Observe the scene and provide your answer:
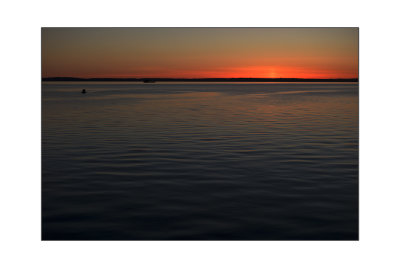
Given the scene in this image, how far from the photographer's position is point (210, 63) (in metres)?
22.3

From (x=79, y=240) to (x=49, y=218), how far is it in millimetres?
1213

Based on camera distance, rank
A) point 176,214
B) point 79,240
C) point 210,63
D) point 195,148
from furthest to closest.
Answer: point 210,63 → point 195,148 → point 176,214 → point 79,240

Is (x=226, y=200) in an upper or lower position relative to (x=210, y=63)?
lower

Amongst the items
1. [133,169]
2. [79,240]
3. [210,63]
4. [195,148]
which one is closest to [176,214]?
[79,240]

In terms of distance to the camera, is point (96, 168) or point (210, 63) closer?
point (96, 168)

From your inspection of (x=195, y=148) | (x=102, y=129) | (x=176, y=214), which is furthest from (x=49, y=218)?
(x=102, y=129)

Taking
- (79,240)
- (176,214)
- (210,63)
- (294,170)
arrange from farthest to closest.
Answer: (210,63) → (294,170) → (176,214) → (79,240)

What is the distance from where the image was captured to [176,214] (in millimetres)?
8531

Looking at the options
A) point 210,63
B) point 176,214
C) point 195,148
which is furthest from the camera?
point 210,63
